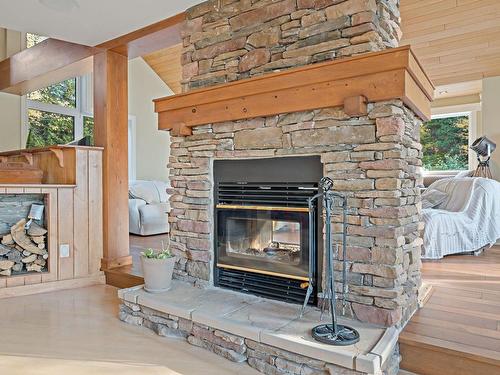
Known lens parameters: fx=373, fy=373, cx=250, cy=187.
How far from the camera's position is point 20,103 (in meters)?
5.67

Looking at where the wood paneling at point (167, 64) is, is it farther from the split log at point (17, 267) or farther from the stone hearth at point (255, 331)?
the stone hearth at point (255, 331)

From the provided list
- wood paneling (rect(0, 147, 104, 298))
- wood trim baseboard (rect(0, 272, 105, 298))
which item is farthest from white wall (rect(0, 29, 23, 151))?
wood trim baseboard (rect(0, 272, 105, 298))

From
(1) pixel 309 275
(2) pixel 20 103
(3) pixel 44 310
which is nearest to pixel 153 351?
(1) pixel 309 275

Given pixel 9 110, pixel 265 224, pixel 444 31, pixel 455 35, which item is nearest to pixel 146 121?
pixel 9 110

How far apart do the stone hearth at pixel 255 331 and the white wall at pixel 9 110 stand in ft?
13.6

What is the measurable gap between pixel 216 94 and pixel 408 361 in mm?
1976

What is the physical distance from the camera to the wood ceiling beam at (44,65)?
3990 mm

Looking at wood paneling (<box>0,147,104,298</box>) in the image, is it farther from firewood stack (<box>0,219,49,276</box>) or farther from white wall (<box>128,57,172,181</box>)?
white wall (<box>128,57,172,181</box>)

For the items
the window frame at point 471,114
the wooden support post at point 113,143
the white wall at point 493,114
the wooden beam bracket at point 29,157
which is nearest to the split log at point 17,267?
the wooden support post at point 113,143

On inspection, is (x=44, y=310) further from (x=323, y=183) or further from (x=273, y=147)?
(x=323, y=183)

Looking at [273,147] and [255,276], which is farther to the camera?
[255,276]

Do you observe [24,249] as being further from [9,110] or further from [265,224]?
[9,110]

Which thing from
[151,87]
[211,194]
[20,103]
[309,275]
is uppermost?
[151,87]

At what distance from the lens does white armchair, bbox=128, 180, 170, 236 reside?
564 cm
